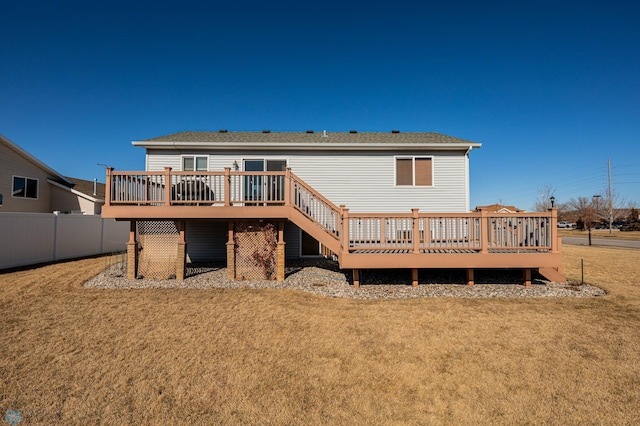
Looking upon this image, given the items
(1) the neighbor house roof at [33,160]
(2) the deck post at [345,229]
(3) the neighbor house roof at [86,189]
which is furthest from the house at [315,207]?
(1) the neighbor house roof at [33,160]

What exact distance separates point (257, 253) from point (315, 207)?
7.96 ft

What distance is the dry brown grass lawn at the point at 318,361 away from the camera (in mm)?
2873

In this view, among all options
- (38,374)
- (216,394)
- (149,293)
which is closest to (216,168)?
(149,293)

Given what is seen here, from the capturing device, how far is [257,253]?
8227mm

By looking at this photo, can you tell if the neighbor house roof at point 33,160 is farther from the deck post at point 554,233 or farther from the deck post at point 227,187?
the deck post at point 554,233

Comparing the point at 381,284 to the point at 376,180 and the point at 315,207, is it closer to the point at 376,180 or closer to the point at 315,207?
the point at 315,207

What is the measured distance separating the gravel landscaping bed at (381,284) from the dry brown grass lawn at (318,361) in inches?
23.6

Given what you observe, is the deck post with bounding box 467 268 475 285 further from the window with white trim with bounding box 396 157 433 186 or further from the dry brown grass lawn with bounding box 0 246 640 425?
the window with white trim with bounding box 396 157 433 186

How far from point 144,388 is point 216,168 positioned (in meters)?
8.80

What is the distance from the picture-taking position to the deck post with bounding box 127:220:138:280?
807cm

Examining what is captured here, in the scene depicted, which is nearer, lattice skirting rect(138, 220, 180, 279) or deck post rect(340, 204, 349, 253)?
deck post rect(340, 204, 349, 253)

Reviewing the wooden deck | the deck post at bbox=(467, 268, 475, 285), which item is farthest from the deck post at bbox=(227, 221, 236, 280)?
the deck post at bbox=(467, 268, 475, 285)

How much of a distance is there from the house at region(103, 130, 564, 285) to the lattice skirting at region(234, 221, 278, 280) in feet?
0.10

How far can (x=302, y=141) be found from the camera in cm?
1116
